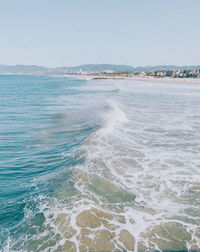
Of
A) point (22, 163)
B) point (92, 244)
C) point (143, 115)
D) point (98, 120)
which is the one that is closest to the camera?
point (92, 244)

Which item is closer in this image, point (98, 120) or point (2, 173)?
point (2, 173)

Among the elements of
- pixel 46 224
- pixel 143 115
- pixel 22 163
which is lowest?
pixel 143 115

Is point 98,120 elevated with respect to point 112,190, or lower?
lower

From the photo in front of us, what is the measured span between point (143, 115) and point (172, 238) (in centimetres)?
1912

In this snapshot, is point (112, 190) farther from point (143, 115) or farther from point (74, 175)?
point (143, 115)

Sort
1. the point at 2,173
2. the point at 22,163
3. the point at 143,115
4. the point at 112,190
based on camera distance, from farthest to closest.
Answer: the point at 143,115 < the point at 22,163 < the point at 2,173 < the point at 112,190

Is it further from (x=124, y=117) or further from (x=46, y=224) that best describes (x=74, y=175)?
(x=124, y=117)

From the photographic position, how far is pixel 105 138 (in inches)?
618

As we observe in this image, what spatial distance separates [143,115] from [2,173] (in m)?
17.5

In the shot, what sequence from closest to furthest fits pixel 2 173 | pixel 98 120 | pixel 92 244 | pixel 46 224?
pixel 92 244, pixel 46 224, pixel 2 173, pixel 98 120

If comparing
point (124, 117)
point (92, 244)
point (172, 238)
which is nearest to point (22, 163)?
point (92, 244)

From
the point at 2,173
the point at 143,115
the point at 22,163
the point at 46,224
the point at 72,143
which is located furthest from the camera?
the point at 143,115

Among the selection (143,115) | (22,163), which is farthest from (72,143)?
(143,115)

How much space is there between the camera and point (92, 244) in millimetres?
6246
